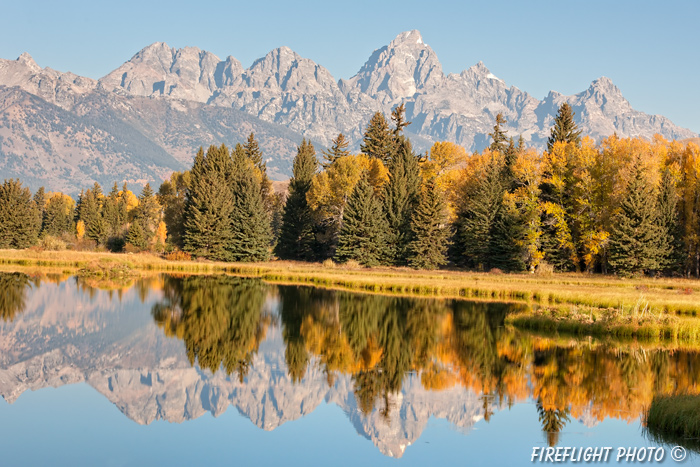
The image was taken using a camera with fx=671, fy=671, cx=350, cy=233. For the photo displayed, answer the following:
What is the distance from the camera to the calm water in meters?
19.1

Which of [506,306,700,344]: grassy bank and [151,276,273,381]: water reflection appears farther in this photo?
[506,306,700,344]: grassy bank

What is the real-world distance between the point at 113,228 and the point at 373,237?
6628cm

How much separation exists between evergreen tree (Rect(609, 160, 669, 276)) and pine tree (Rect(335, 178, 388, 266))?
26.3m

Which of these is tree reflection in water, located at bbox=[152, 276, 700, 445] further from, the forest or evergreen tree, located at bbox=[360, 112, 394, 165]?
evergreen tree, located at bbox=[360, 112, 394, 165]

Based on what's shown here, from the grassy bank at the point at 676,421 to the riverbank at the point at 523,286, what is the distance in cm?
1446

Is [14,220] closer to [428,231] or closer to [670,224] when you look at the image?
[428,231]

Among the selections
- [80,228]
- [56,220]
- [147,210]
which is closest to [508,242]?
[147,210]

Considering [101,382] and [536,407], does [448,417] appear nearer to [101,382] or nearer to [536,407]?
[536,407]

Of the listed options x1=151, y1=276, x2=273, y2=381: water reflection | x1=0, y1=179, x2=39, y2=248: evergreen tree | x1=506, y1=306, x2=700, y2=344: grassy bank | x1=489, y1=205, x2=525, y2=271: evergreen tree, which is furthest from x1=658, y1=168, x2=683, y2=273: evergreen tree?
x1=0, y1=179, x2=39, y2=248: evergreen tree

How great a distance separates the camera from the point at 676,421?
735 inches

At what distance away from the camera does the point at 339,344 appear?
1298 inches

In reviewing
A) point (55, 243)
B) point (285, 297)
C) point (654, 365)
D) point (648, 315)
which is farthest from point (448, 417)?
point (55, 243)

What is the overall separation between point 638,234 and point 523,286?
1835 centimetres

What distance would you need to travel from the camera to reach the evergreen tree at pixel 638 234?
65438 mm
